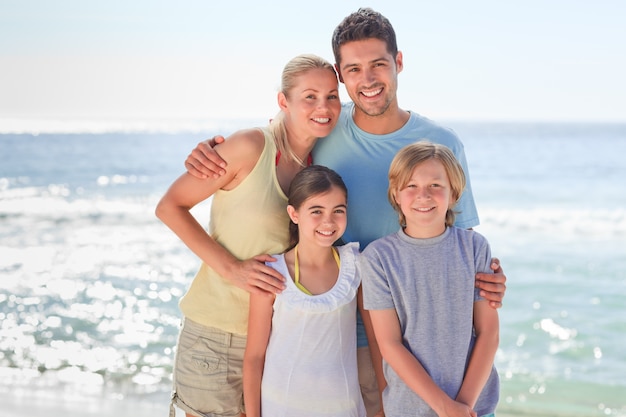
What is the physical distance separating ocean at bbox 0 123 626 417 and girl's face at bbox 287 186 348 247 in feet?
11.0

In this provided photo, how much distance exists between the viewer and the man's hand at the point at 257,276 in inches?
112

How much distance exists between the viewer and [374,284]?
2727 millimetres

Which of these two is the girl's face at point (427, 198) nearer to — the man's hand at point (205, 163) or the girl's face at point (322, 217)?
the girl's face at point (322, 217)

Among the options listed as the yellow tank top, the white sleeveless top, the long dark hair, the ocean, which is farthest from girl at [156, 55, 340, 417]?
the ocean

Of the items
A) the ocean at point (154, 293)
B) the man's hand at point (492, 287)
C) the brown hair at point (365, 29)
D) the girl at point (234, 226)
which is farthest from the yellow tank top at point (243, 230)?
the ocean at point (154, 293)

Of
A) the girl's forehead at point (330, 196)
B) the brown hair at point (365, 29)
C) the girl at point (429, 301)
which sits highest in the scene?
the brown hair at point (365, 29)

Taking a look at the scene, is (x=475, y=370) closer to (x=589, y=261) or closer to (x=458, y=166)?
(x=458, y=166)

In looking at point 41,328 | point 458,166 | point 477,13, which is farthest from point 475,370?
point 477,13

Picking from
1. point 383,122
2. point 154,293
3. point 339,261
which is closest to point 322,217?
point 339,261

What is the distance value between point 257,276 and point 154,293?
7006 mm

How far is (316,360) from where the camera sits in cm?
282

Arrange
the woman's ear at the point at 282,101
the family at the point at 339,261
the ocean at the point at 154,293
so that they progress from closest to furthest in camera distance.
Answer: the family at the point at 339,261 < the woman's ear at the point at 282,101 < the ocean at the point at 154,293

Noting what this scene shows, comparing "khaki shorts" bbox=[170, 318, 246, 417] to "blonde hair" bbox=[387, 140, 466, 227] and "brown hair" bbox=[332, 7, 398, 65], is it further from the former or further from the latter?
"brown hair" bbox=[332, 7, 398, 65]

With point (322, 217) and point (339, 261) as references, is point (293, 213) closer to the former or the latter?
point (322, 217)
